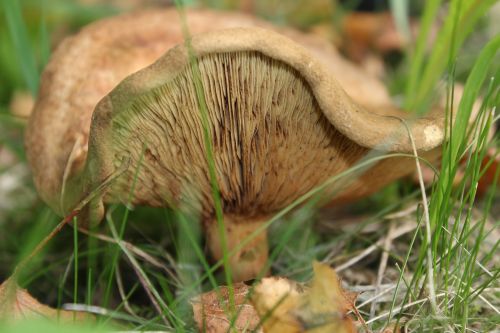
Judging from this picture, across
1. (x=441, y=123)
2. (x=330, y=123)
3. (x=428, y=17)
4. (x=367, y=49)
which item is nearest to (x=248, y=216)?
(x=330, y=123)

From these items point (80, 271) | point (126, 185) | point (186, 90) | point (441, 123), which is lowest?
point (80, 271)

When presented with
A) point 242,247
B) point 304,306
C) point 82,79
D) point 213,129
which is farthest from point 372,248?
point 82,79

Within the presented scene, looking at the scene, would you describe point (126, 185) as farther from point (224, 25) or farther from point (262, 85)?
point (224, 25)

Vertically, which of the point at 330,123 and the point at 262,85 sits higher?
the point at 262,85

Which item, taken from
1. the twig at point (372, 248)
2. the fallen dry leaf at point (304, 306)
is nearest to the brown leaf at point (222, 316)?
the fallen dry leaf at point (304, 306)

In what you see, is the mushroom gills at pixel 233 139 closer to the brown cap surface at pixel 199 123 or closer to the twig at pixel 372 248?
the brown cap surface at pixel 199 123

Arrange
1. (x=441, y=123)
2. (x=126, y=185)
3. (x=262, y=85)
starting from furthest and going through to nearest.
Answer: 1. (x=126, y=185)
2. (x=441, y=123)
3. (x=262, y=85)
